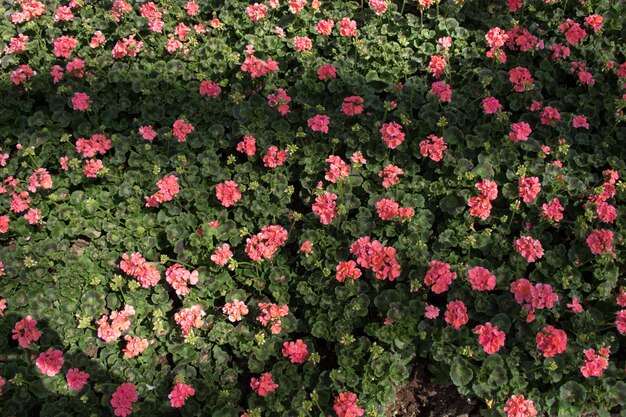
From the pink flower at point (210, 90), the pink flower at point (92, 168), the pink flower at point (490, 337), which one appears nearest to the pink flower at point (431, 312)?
the pink flower at point (490, 337)

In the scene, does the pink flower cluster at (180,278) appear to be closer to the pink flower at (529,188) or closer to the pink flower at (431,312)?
the pink flower at (431,312)

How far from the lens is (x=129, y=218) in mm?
4172

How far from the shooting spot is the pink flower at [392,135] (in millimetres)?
4250

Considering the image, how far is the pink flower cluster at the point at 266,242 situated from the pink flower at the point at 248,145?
0.67 metres

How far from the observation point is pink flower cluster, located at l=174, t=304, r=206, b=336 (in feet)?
11.9

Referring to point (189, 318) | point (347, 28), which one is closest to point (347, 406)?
point (189, 318)

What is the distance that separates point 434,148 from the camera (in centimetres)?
418

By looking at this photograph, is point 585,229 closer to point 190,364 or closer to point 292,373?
point 292,373

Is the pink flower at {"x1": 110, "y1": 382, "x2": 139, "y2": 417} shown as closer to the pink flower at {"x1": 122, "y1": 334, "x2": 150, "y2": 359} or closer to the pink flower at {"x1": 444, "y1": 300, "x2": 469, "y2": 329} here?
the pink flower at {"x1": 122, "y1": 334, "x2": 150, "y2": 359}

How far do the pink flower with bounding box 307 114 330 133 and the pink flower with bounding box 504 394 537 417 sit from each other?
226 cm

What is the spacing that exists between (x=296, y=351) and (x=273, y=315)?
27cm

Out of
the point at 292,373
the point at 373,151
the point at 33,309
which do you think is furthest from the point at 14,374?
the point at 373,151

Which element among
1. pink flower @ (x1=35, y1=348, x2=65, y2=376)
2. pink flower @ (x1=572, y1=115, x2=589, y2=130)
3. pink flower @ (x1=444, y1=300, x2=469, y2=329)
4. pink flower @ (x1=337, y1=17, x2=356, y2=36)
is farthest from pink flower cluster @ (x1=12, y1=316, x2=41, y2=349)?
pink flower @ (x1=572, y1=115, x2=589, y2=130)

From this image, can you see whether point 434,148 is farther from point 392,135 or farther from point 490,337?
point 490,337
